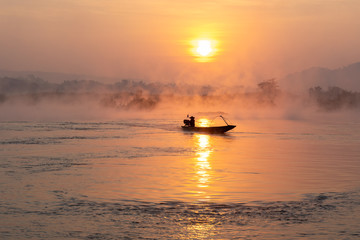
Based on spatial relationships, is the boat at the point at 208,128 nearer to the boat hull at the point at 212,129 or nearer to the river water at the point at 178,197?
the boat hull at the point at 212,129

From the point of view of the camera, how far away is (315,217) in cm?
2095

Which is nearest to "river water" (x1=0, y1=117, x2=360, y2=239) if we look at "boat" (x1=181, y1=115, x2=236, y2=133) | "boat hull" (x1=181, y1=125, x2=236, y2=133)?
"boat hull" (x1=181, y1=125, x2=236, y2=133)

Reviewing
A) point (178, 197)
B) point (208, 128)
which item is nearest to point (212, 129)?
point (208, 128)

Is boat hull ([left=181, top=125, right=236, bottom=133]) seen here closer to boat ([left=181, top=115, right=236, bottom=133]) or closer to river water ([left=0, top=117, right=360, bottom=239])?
boat ([left=181, top=115, right=236, bottom=133])

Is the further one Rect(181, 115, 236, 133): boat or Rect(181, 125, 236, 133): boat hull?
Rect(181, 115, 236, 133): boat

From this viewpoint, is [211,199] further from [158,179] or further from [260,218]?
[158,179]

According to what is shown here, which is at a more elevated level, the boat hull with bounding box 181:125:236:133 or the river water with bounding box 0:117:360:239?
the boat hull with bounding box 181:125:236:133

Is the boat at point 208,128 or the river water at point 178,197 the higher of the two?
the boat at point 208,128

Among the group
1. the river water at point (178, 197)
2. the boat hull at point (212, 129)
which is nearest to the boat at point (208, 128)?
the boat hull at point (212, 129)

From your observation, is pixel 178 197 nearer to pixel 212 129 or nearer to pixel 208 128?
pixel 212 129

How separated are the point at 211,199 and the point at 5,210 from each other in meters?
8.64

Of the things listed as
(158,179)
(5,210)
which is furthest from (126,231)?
(158,179)

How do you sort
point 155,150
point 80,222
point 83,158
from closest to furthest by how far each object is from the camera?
point 80,222, point 83,158, point 155,150

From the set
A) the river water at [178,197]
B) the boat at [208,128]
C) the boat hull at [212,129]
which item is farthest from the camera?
the boat at [208,128]
